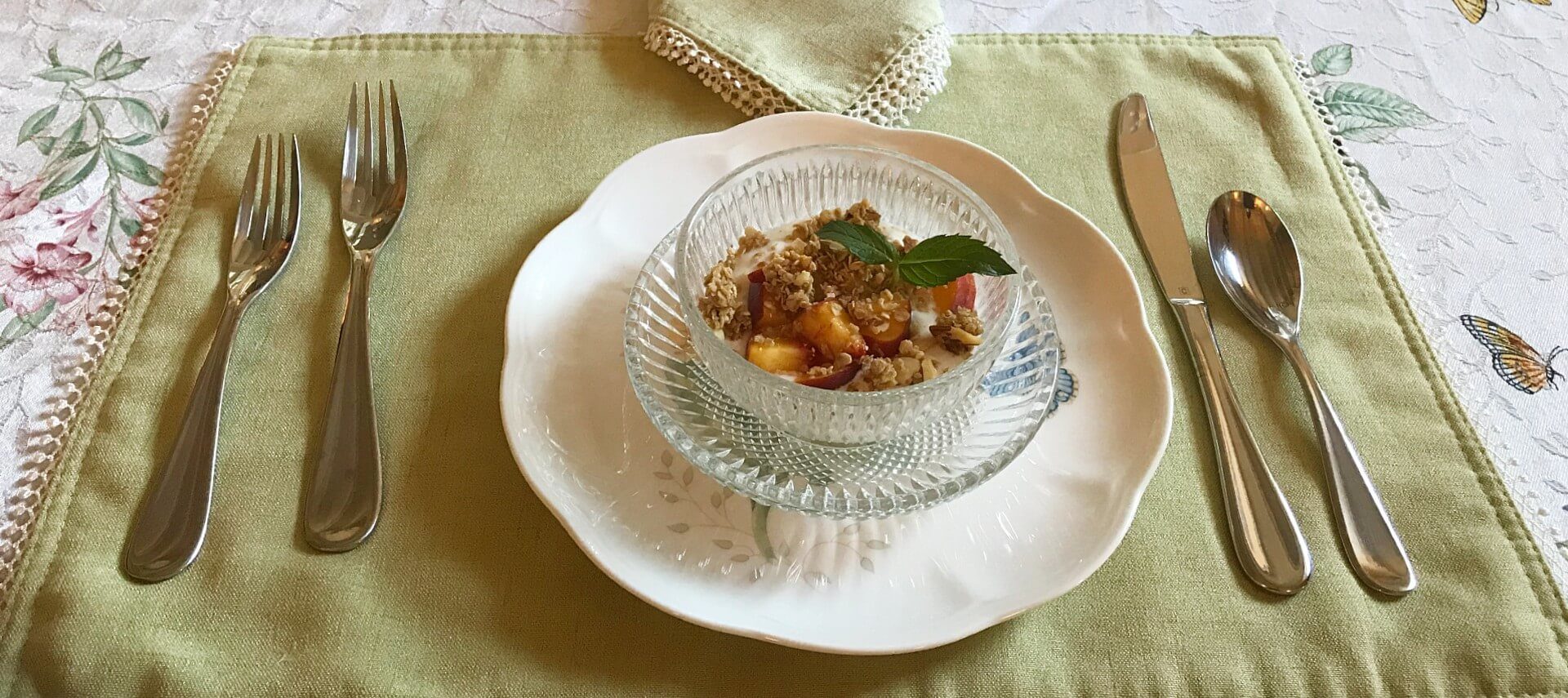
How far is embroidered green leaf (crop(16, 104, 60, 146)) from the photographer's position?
1145mm

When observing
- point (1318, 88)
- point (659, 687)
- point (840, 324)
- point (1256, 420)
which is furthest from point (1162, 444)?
point (1318, 88)

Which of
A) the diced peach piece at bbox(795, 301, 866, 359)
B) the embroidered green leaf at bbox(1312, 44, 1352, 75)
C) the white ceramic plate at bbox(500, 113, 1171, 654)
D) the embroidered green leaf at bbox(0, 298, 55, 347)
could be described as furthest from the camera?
the embroidered green leaf at bbox(1312, 44, 1352, 75)

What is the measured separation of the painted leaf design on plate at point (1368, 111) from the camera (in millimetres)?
1229

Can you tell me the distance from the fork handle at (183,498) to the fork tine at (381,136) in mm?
297

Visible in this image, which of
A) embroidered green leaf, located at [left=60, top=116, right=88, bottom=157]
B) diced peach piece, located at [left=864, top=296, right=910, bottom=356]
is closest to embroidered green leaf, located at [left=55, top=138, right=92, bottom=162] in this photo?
embroidered green leaf, located at [left=60, top=116, right=88, bottom=157]

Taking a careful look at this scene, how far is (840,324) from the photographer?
0.86m

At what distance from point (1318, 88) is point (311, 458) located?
1.39m

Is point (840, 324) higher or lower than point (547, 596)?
higher

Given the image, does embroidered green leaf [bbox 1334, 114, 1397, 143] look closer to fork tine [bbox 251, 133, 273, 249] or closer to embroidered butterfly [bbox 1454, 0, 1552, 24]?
embroidered butterfly [bbox 1454, 0, 1552, 24]

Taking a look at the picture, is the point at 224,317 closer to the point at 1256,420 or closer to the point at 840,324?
the point at 840,324

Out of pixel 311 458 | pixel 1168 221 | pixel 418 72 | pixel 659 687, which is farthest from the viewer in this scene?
pixel 418 72

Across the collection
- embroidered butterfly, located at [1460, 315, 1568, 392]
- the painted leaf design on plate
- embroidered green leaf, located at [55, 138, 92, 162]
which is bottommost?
embroidered butterfly, located at [1460, 315, 1568, 392]

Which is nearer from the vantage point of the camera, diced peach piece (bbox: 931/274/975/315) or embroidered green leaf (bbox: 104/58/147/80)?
diced peach piece (bbox: 931/274/975/315)

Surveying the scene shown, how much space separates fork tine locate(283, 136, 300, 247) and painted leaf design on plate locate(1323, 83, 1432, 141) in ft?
4.47
